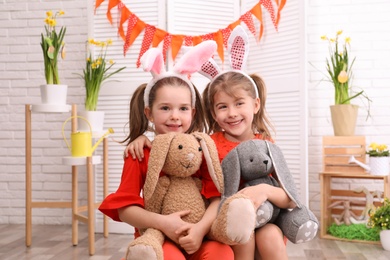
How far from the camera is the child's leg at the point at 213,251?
1.30 meters

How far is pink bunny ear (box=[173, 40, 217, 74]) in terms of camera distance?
1533 millimetres

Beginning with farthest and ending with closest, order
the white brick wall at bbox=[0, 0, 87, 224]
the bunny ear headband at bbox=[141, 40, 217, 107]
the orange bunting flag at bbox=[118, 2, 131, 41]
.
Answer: the white brick wall at bbox=[0, 0, 87, 224], the orange bunting flag at bbox=[118, 2, 131, 41], the bunny ear headband at bbox=[141, 40, 217, 107]

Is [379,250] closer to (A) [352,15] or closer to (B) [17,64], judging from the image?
(A) [352,15]

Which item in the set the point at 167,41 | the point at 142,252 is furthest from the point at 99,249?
the point at 142,252

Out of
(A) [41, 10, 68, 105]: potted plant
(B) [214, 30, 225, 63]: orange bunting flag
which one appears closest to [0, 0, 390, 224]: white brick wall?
(A) [41, 10, 68, 105]: potted plant

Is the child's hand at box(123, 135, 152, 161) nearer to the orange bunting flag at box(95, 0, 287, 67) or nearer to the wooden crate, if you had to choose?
the orange bunting flag at box(95, 0, 287, 67)

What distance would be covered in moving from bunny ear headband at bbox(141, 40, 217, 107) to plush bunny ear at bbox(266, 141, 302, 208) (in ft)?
1.10

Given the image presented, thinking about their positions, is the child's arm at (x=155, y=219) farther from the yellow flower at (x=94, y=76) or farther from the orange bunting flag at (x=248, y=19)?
the orange bunting flag at (x=248, y=19)

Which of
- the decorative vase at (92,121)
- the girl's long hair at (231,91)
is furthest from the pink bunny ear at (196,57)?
Result: the decorative vase at (92,121)

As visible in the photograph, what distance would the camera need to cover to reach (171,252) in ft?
4.23

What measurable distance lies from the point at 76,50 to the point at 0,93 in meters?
0.73

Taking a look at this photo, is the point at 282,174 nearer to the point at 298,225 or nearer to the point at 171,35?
the point at 298,225

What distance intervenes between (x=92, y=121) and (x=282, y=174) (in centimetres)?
208

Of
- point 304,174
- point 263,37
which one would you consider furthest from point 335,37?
point 304,174
